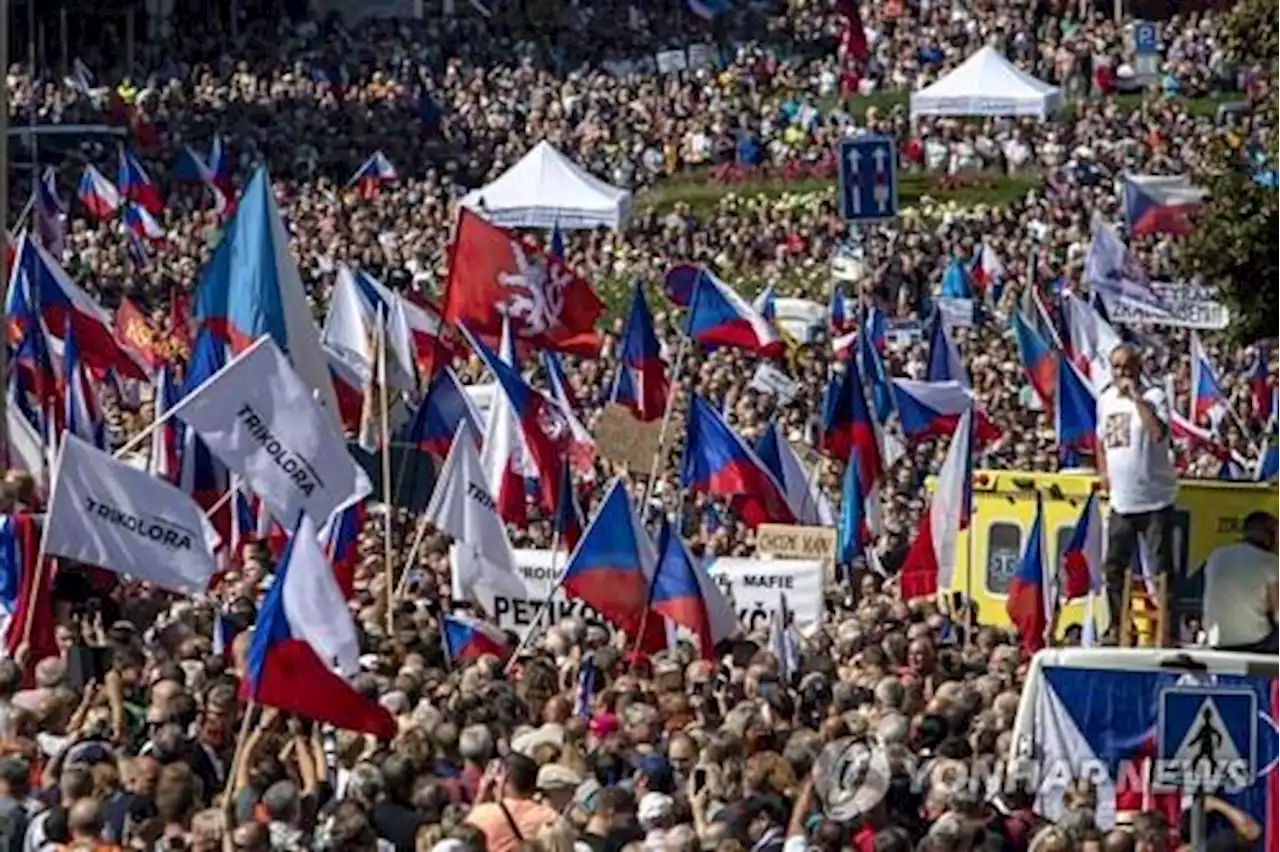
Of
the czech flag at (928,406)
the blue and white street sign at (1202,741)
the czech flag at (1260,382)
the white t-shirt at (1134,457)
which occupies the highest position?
the white t-shirt at (1134,457)

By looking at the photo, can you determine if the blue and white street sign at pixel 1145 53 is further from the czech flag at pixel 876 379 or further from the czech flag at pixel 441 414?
the czech flag at pixel 441 414

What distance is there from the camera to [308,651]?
17.6m

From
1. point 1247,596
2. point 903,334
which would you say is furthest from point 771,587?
point 903,334

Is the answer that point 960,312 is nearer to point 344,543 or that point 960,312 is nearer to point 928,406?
point 928,406

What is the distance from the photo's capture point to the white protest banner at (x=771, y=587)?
2553 centimetres

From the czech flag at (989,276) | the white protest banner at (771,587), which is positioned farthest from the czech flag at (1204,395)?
the white protest banner at (771,587)

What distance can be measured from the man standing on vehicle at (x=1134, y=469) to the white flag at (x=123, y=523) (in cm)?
376

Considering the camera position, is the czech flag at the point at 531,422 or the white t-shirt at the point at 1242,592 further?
the czech flag at the point at 531,422

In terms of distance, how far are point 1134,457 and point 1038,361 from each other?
14.8 metres

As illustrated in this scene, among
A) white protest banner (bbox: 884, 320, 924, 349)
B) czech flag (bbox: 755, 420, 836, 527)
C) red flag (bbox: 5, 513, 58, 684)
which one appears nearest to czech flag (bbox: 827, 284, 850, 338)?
white protest banner (bbox: 884, 320, 924, 349)

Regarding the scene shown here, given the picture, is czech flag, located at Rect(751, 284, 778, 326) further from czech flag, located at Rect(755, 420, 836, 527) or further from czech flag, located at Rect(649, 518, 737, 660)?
czech flag, located at Rect(649, 518, 737, 660)

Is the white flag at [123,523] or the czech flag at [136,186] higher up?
the white flag at [123,523]

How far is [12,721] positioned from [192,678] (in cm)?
150

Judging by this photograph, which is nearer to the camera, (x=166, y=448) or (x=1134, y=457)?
(x=1134, y=457)
